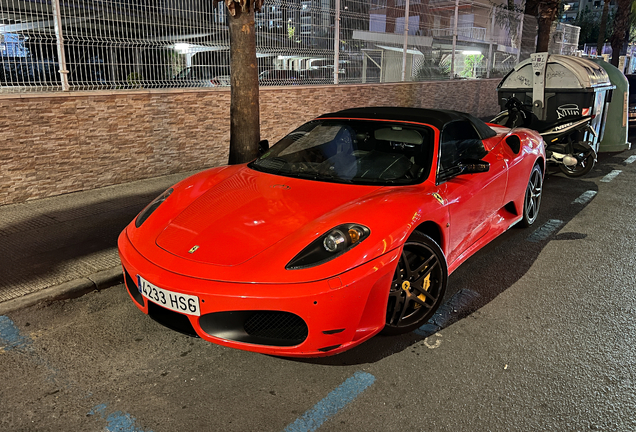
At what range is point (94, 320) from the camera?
3.59 meters

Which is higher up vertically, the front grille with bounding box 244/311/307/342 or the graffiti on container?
the graffiti on container

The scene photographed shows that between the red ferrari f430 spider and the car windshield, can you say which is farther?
the car windshield

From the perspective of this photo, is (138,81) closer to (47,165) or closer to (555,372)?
(47,165)

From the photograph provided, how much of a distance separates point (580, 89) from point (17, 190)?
8340 millimetres

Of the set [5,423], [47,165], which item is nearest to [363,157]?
[5,423]

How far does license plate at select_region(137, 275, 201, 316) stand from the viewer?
8.95ft

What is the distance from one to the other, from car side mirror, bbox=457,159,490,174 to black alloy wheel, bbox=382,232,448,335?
0.77 m

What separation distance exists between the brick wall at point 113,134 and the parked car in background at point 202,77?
0.47 ft

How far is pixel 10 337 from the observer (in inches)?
132

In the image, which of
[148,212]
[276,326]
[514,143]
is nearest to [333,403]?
[276,326]

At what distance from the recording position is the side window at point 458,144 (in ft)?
12.6

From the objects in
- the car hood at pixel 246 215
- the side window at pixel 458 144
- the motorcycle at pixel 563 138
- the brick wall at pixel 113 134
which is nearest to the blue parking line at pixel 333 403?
the car hood at pixel 246 215

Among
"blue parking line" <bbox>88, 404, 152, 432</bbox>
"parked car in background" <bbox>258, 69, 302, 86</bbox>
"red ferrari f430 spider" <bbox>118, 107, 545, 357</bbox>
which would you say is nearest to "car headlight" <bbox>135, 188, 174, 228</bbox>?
"red ferrari f430 spider" <bbox>118, 107, 545, 357</bbox>

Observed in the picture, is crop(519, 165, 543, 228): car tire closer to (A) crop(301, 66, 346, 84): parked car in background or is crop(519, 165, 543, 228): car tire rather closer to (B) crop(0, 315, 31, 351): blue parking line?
(B) crop(0, 315, 31, 351): blue parking line
